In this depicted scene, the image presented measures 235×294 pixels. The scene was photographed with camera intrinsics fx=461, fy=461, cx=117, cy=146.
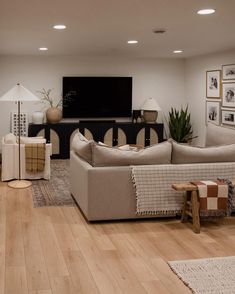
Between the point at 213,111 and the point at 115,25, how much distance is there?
4098 mm

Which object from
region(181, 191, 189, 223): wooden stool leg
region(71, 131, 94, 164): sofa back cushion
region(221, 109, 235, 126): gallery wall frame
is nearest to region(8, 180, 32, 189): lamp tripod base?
region(71, 131, 94, 164): sofa back cushion

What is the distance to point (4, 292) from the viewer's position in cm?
311

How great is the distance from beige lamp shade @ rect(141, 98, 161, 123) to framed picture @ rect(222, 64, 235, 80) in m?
1.50

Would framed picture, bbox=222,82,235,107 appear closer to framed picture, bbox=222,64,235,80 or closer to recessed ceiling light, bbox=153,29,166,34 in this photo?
framed picture, bbox=222,64,235,80

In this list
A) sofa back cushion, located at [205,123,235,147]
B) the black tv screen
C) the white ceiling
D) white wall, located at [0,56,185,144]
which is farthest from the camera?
the black tv screen

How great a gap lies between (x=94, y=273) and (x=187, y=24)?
3.09m

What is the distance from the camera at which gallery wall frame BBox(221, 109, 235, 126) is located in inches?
322

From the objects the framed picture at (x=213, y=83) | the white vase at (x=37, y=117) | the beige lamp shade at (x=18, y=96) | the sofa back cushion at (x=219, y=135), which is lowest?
the sofa back cushion at (x=219, y=135)

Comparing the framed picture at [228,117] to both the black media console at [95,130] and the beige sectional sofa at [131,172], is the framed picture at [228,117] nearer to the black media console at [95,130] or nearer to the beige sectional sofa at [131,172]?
the black media console at [95,130]

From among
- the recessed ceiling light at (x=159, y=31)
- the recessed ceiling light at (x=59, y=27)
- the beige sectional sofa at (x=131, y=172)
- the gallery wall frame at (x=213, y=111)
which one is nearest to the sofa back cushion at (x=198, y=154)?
the beige sectional sofa at (x=131, y=172)

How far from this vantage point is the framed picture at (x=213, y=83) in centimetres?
864

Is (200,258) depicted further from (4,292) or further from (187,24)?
(187,24)

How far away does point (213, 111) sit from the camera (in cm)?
888

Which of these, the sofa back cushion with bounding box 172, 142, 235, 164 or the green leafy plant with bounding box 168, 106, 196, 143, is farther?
the green leafy plant with bounding box 168, 106, 196, 143
